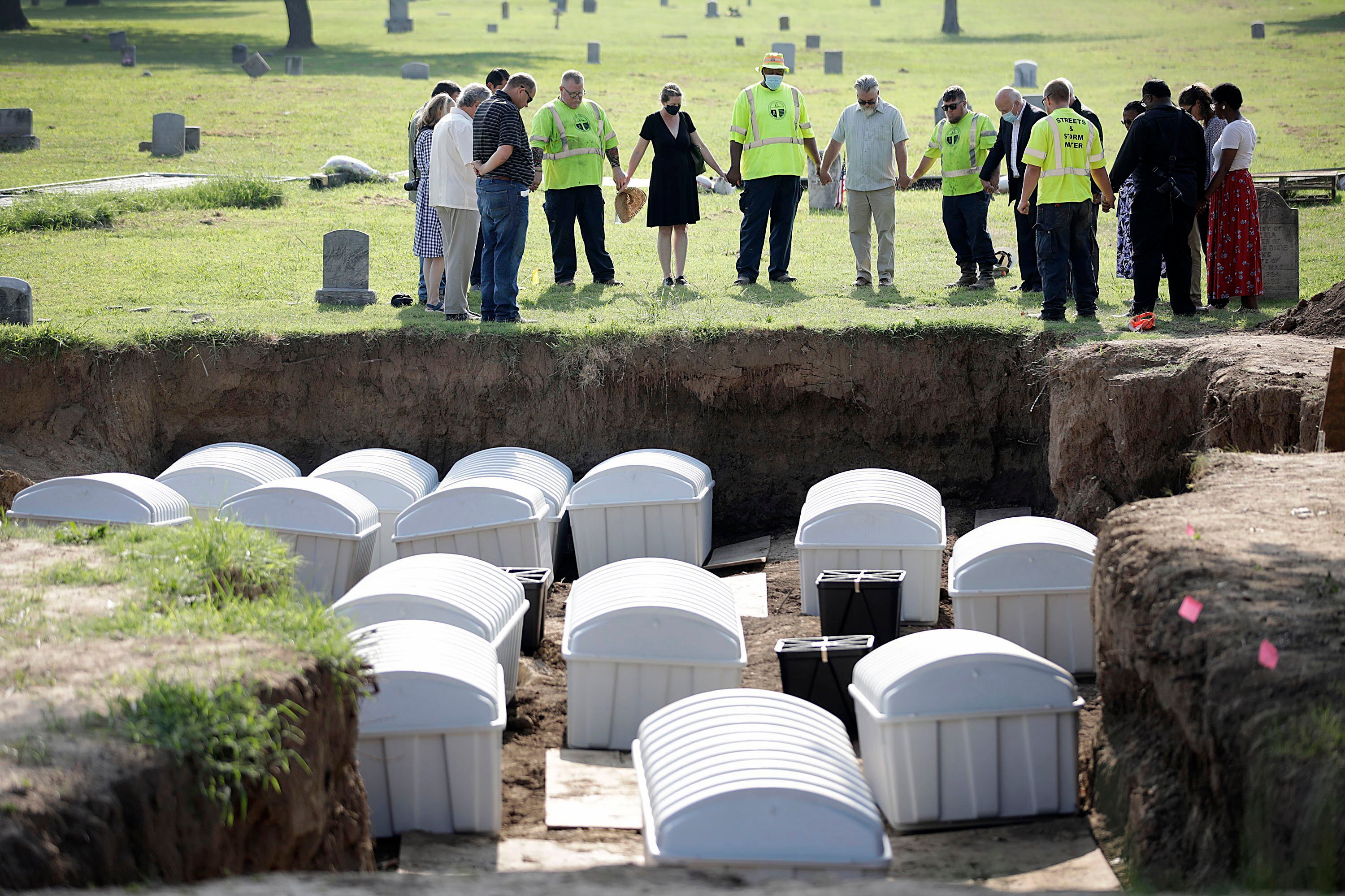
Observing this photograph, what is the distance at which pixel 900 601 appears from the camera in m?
8.70

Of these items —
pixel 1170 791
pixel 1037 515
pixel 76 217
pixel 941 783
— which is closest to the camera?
pixel 1170 791

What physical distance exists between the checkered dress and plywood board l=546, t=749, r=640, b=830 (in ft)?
19.9

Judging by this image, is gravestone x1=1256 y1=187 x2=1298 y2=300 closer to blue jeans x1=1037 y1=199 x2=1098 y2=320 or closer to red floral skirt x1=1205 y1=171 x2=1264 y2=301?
red floral skirt x1=1205 y1=171 x2=1264 y2=301

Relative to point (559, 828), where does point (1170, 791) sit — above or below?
above

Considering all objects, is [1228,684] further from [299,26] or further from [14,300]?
[299,26]

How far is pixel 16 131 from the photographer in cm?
2370

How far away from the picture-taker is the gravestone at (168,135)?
23609 millimetres

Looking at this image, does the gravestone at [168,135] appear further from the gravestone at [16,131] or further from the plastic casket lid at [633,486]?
the plastic casket lid at [633,486]

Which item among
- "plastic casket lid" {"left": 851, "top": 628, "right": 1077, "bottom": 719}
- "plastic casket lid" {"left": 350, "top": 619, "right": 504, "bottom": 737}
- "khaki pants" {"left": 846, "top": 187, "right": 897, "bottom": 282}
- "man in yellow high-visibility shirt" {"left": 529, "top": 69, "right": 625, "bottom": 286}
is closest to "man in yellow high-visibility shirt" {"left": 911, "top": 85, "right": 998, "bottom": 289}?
"khaki pants" {"left": 846, "top": 187, "right": 897, "bottom": 282}

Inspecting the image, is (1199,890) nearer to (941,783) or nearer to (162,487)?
(941,783)

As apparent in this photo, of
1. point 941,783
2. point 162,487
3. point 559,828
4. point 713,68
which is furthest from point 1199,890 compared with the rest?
point 713,68

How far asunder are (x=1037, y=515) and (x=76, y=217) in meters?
13.4

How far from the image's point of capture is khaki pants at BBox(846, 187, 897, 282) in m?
12.4

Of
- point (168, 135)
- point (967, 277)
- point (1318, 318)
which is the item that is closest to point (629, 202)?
point (967, 277)
